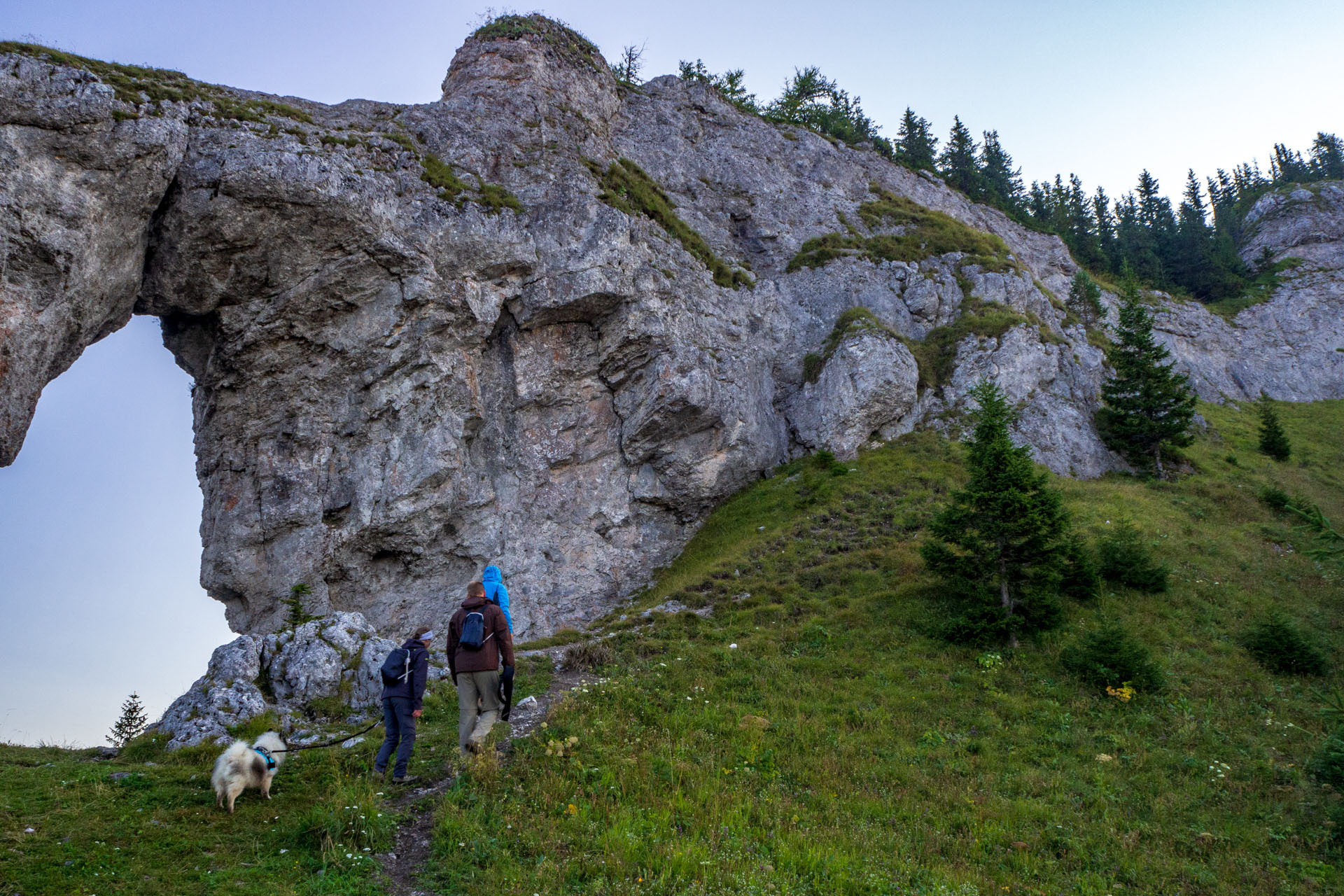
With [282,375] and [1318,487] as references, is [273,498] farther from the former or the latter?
[1318,487]

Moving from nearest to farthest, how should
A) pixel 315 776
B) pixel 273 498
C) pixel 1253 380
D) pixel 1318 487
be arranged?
pixel 315 776
pixel 273 498
pixel 1318 487
pixel 1253 380

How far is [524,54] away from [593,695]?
31742mm

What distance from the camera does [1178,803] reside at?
35.0 feet

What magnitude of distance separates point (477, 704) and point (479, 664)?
788mm

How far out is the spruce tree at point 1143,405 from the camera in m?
32.1

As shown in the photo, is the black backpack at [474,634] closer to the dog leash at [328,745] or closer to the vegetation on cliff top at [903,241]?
the dog leash at [328,745]

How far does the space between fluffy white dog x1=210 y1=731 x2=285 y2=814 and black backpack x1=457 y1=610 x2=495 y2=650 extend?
2.82 metres

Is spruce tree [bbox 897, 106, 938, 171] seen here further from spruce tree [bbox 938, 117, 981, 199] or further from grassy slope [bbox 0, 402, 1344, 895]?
grassy slope [bbox 0, 402, 1344, 895]

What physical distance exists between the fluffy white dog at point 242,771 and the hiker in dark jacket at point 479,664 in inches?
96.5

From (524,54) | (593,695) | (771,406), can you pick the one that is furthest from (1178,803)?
(524,54)

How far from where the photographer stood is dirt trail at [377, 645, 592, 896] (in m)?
7.29

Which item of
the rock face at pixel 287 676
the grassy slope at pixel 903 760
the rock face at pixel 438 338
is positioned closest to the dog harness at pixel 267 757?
the grassy slope at pixel 903 760

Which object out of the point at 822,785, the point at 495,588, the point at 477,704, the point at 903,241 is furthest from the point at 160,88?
the point at 903,241

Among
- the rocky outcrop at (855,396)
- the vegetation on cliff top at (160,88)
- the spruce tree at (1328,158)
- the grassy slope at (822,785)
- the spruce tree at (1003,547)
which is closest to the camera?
the grassy slope at (822,785)
